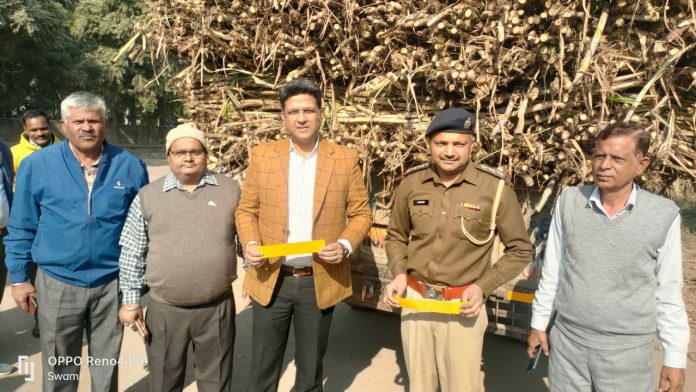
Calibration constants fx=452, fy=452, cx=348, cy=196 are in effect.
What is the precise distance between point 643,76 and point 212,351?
265 cm

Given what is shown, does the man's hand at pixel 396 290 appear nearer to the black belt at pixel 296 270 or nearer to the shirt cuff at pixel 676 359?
the black belt at pixel 296 270

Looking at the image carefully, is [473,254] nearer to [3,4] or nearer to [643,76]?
[643,76]

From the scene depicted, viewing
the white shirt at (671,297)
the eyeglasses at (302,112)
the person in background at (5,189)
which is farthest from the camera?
the person in background at (5,189)

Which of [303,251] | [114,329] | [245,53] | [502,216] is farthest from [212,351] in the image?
[245,53]

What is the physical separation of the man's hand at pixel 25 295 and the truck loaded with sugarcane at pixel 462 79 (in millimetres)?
1348

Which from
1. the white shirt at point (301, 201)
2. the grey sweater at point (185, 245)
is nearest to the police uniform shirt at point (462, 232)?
the white shirt at point (301, 201)

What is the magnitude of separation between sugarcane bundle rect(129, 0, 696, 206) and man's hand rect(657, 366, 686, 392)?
0.93 meters

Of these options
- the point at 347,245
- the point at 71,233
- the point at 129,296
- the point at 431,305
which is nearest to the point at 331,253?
the point at 347,245

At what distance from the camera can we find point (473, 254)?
6.81 feet

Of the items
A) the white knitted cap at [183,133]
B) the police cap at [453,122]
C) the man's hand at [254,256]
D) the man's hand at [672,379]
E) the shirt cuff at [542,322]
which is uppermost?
the police cap at [453,122]

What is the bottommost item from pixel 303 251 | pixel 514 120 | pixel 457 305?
pixel 457 305

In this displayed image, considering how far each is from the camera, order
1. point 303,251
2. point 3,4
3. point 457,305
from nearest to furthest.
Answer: point 457,305 → point 303,251 → point 3,4

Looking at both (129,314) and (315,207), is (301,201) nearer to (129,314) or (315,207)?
(315,207)

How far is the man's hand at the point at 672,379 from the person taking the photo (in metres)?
1.71
